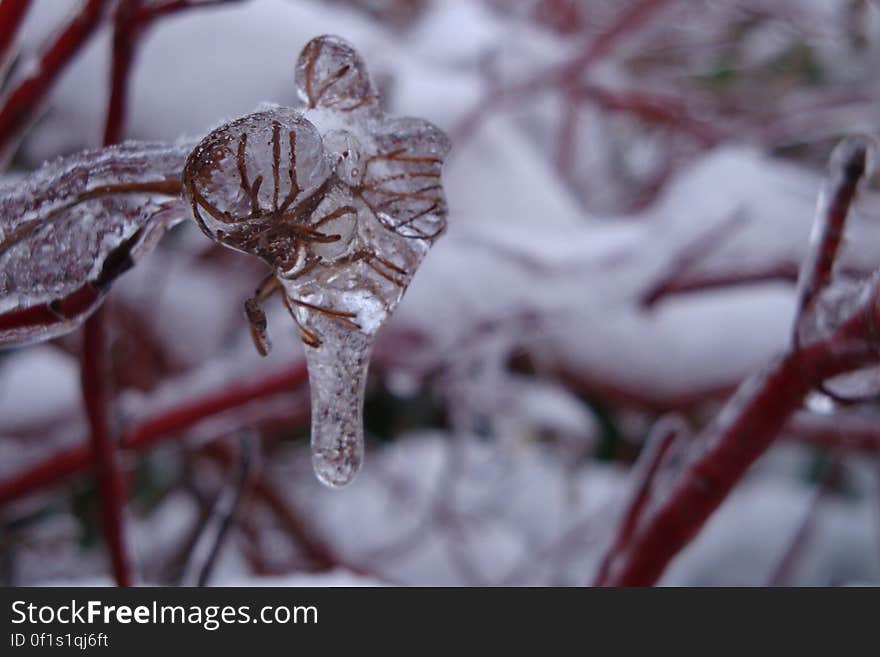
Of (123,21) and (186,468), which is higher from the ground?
(123,21)

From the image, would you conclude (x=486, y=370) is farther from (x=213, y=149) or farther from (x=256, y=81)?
(x=213, y=149)

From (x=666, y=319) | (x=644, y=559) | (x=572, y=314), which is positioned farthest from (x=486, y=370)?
(x=644, y=559)

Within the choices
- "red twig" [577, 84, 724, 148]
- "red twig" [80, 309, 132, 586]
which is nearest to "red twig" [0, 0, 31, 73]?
"red twig" [80, 309, 132, 586]

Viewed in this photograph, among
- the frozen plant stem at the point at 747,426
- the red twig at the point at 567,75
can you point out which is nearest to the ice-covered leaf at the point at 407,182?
the frozen plant stem at the point at 747,426

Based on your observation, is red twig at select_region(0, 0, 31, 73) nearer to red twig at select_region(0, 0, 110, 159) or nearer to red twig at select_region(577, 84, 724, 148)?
red twig at select_region(0, 0, 110, 159)

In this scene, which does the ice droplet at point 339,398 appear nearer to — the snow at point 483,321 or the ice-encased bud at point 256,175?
the ice-encased bud at point 256,175

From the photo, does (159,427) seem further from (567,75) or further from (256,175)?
(567,75)

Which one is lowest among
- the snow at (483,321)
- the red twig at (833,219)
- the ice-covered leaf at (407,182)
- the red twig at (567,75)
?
the snow at (483,321)
